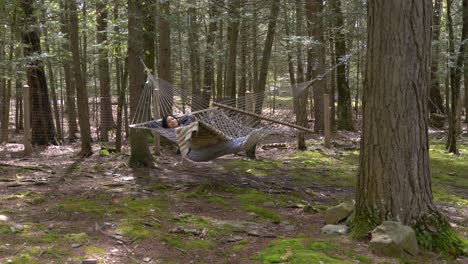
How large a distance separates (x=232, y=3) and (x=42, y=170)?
3225 millimetres

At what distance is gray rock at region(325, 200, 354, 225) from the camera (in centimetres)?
343

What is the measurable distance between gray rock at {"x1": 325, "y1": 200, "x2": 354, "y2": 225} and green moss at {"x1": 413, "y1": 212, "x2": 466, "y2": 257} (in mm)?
546

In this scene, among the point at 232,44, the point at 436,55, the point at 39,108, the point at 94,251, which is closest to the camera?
the point at 94,251

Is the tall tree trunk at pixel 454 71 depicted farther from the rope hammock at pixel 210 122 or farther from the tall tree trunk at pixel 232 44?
the tall tree trunk at pixel 232 44

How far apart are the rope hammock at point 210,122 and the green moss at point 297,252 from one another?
173 cm

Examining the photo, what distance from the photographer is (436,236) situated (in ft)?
9.78

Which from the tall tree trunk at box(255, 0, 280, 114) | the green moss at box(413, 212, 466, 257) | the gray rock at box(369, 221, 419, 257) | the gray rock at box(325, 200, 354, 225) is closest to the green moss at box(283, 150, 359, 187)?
the tall tree trunk at box(255, 0, 280, 114)

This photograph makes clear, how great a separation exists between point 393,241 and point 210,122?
294 centimetres

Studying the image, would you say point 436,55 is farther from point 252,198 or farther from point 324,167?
point 252,198

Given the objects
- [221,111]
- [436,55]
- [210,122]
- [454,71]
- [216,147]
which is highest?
[436,55]

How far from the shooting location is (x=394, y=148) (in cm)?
296

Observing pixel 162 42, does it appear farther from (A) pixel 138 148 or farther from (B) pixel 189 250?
(B) pixel 189 250

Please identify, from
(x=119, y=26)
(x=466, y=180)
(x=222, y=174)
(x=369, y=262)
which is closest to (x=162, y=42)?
(x=119, y=26)

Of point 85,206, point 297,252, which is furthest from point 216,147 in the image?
point 297,252
